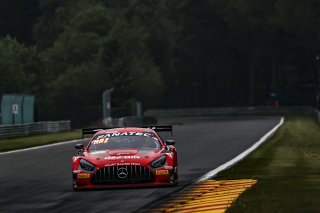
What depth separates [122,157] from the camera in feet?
57.8

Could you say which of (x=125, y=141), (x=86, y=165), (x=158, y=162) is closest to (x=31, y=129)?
(x=125, y=141)

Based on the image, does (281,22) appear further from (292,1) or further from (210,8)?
(210,8)

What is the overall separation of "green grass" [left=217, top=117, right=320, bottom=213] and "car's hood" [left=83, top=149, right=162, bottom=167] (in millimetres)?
2157

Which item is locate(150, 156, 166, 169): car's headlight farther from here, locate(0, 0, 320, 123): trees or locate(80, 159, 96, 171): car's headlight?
locate(0, 0, 320, 123): trees

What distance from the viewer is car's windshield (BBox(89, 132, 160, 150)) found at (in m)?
18.7

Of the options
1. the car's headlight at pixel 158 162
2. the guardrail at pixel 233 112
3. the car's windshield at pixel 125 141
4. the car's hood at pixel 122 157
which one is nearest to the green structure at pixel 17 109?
the car's windshield at pixel 125 141

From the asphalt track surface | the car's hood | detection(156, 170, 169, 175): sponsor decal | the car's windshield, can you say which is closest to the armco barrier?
the asphalt track surface

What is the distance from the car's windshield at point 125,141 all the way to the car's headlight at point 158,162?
94 centimetres

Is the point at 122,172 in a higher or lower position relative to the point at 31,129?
lower

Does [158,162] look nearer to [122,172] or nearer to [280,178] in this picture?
[122,172]

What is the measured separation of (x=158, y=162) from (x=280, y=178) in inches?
119

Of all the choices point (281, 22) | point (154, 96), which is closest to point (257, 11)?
point (281, 22)

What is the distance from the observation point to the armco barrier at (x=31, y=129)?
159ft

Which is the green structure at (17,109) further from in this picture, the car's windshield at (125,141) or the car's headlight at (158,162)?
the car's headlight at (158,162)
